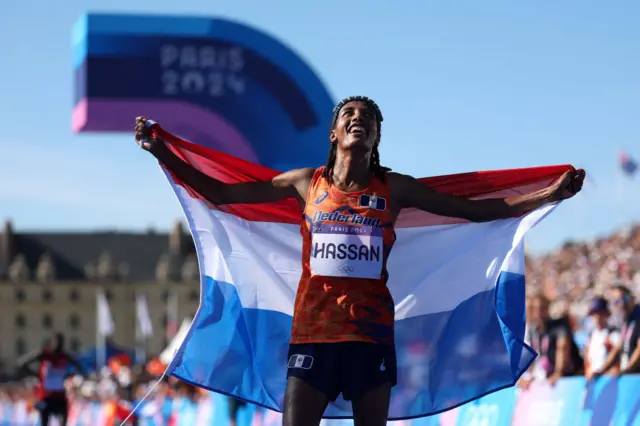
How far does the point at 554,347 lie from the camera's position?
10.3 metres

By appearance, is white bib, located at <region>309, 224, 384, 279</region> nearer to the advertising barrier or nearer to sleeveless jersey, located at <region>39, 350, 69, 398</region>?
the advertising barrier

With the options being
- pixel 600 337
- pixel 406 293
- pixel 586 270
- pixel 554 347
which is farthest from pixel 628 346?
pixel 586 270

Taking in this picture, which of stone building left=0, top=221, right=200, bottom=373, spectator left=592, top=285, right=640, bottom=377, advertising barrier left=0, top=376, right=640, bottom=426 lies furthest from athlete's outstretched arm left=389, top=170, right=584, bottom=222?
stone building left=0, top=221, right=200, bottom=373

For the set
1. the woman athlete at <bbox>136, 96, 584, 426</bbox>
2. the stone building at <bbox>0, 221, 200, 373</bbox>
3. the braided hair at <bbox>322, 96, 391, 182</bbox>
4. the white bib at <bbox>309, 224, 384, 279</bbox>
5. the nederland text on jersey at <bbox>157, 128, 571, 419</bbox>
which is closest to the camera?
the woman athlete at <bbox>136, 96, 584, 426</bbox>

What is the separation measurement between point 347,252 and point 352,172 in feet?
1.18

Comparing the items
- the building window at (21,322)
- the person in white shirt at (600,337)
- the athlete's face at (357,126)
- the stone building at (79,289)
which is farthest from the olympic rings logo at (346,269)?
Result: the building window at (21,322)

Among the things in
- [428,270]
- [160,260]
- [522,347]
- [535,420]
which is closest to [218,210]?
[428,270]

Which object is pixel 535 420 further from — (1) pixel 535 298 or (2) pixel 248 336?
(2) pixel 248 336

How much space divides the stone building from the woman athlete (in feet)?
389

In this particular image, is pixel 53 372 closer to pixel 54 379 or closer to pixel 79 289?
pixel 54 379

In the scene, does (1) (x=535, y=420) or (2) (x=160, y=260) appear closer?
(1) (x=535, y=420)

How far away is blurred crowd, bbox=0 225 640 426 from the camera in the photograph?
377 inches

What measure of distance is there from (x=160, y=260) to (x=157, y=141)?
12260 cm

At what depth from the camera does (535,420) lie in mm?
9578
